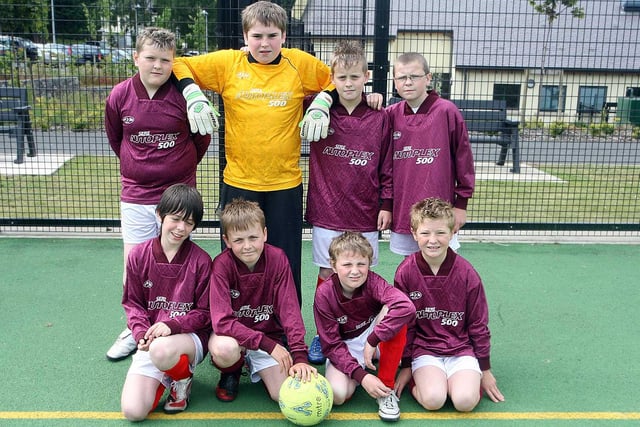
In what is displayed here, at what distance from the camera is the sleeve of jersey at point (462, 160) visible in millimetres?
3488

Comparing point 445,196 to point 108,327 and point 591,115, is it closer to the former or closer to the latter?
point 108,327

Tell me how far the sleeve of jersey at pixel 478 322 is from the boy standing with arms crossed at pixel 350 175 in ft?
1.86

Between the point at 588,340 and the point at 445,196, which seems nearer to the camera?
the point at 445,196

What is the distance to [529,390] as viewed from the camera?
3.30 m

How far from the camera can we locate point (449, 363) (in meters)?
3.24

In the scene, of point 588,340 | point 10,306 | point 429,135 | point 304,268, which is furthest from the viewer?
point 304,268

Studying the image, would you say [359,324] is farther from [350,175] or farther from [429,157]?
[429,157]

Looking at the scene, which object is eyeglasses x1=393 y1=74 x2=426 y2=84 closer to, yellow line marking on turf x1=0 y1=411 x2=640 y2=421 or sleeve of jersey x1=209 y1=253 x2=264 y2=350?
sleeve of jersey x1=209 y1=253 x2=264 y2=350

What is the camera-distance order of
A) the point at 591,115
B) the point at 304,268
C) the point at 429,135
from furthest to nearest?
the point at 591,115
the point at 304,268
the point at 429,135

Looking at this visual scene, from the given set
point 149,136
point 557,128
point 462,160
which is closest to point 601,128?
point 557,128

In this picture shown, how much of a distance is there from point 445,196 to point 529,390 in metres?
1.12

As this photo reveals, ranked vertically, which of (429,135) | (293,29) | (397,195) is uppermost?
(293,29)

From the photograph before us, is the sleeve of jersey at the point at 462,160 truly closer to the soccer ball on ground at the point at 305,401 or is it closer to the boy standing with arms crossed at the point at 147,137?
the soccer ball on ground at the point at 305,401

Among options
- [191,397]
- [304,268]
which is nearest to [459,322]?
[191,397]
